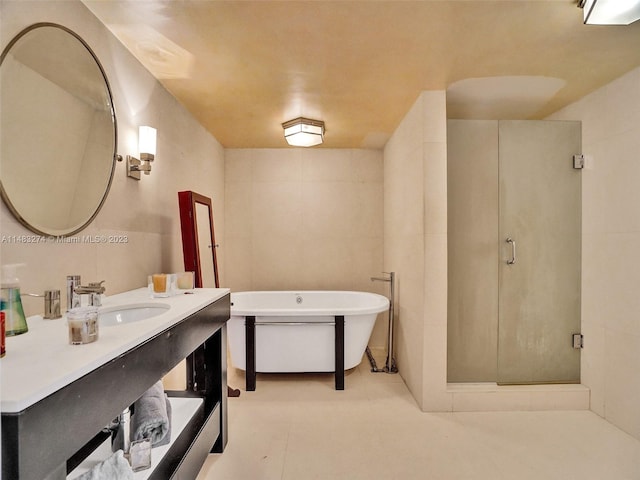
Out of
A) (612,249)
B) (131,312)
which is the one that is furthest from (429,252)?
(131,312)

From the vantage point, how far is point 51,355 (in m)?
0.82

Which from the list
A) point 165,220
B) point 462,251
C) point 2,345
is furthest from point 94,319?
point 462,251

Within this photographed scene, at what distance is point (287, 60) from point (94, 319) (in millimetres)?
1713

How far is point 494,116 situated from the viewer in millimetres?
2930

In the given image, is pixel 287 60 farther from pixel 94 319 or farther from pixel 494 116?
pixel 494 116

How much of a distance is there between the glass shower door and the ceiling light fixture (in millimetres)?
1004

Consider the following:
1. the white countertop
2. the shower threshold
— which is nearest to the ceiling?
the white countertop

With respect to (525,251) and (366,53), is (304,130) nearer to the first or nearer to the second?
(366,53)

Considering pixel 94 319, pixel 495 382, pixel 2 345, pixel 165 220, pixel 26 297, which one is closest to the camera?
pixel 2 345

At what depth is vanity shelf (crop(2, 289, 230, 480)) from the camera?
2.05ft

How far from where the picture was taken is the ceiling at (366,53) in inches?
61.4

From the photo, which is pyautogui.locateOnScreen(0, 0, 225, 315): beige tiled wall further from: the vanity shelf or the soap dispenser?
the vanity shelf

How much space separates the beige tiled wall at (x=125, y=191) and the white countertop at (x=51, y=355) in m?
0.27

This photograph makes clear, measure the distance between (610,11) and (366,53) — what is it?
112cm
